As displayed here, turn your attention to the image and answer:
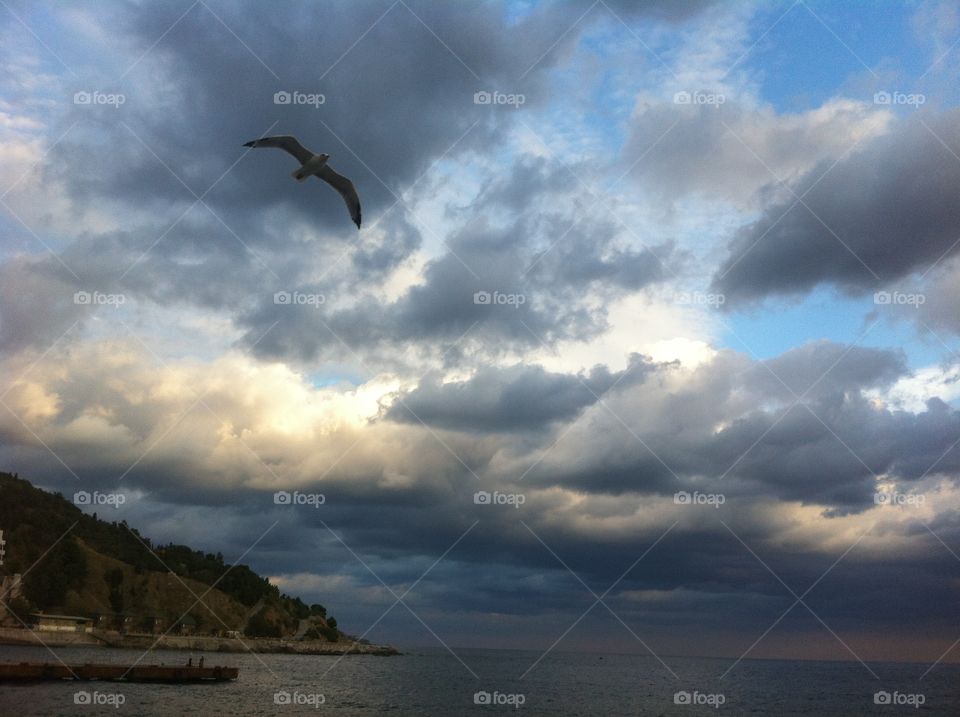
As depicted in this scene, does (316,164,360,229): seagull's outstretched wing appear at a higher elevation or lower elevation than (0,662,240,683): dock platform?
higher

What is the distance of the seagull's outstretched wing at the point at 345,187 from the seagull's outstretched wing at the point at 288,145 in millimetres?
1515

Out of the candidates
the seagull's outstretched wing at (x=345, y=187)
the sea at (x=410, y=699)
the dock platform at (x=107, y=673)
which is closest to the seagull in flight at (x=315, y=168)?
the seagull's outstretched wing at (x=345, y=187)

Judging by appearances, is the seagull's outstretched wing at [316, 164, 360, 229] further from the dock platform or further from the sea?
the dock platform

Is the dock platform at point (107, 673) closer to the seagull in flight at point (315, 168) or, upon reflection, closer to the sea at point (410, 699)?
the sea at point (410, 699)

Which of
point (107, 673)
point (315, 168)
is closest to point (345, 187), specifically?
point (315, 168)

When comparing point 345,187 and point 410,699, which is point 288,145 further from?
point 410,699

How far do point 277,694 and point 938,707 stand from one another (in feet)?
360

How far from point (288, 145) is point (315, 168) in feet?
5.55

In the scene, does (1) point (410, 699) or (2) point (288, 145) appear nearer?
(2) point (288, 145)

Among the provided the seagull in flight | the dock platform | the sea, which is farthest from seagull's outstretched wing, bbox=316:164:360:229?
the dock platform

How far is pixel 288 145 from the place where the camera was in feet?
118

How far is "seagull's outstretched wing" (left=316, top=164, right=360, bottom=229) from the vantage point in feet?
126

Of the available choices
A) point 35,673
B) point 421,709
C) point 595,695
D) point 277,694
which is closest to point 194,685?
point 277,694

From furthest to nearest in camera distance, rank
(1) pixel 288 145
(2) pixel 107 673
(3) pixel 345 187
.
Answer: (2) pixel 107 673 → (3) pixel 345 187 → (1) pixel 288 145
